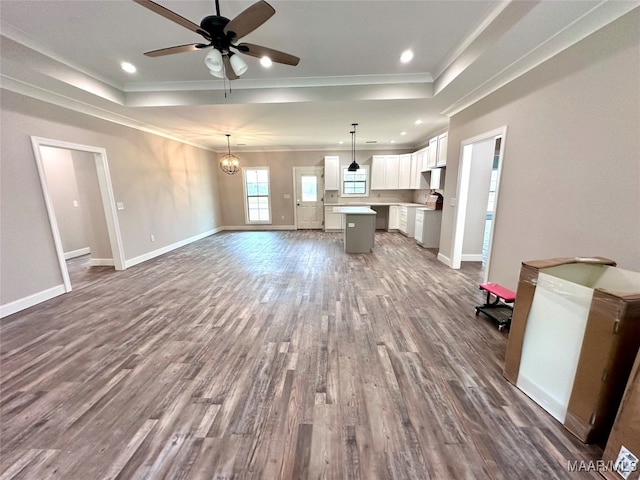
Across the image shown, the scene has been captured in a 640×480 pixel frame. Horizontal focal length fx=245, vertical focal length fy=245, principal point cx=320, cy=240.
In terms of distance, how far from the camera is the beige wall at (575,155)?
1.73m

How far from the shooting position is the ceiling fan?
5.23ft

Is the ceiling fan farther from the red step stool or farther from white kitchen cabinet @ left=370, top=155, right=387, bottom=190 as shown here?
white kitchen cabinet @ left=370, top=155, right=387, bottom=190

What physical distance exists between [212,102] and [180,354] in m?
3.52

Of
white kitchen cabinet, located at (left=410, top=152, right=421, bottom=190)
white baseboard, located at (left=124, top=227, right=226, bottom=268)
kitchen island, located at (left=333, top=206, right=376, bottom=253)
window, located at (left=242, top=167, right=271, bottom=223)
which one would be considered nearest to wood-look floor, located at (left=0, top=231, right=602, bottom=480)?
white baseboard, located at (left=124, top=227, right=226, bottom=268)

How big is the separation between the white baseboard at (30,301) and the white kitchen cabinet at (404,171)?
7.90 metres

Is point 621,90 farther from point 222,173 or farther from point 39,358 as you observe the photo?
point 222,173

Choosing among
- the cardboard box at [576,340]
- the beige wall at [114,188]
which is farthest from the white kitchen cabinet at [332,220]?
the cardboard box at [576,340]

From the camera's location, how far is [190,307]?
122 inches

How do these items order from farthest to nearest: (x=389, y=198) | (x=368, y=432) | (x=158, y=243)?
1. (x=389, y=198)
2. (x=158, y=243)
3. (x=368, y=432)

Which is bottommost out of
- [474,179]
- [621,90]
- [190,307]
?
[190,307]

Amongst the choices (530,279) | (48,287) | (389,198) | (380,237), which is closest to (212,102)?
(48,287)

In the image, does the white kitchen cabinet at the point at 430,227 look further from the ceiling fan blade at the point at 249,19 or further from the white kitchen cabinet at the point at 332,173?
the ceiling fan blade at the point at 249,19

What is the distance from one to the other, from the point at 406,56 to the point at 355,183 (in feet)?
17.0

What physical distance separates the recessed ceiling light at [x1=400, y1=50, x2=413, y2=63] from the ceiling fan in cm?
151
